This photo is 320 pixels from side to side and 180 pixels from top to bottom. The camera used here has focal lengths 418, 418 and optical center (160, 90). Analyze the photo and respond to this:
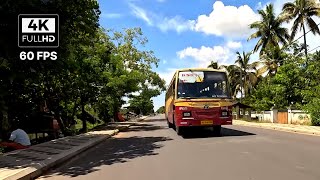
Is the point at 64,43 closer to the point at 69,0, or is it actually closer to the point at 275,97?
the point at 69,0

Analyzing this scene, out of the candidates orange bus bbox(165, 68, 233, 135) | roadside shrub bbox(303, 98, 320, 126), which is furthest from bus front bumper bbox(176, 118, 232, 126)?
roadside shrub bbox(303, 98, 320, 126)

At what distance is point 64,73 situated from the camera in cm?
2130

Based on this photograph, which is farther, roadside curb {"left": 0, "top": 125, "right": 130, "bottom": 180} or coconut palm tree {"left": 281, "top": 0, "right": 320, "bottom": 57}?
coconut palm tree {"left": 281, "top": 0, "right": 320, "bottom": 57}

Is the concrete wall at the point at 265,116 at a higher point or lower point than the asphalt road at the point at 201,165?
higher

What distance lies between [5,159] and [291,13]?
43481 millimetres

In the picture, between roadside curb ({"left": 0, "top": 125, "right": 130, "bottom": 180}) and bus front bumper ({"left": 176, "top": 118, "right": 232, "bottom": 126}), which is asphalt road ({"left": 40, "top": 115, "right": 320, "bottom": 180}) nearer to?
roadside curb ({"left": 0, "top": 125, "right": 130, "bottom": 180})

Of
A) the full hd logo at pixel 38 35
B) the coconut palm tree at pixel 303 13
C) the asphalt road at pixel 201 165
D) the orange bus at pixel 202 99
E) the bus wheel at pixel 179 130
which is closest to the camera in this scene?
the asphalt road at pixel 201 165

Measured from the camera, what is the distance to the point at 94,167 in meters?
10.8

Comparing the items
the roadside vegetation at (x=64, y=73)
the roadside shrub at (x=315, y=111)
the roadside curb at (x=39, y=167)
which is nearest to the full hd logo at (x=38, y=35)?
the roadside vegetation at (x=64, y=73)

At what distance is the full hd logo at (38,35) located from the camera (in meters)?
13.3

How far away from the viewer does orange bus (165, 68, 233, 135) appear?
18819mm

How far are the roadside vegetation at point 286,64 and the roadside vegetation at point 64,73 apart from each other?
1444cm

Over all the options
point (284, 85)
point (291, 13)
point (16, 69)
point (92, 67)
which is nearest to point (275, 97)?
point (284, 85)

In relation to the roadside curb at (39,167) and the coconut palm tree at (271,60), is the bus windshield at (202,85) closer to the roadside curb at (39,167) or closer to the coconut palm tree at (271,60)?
the roadside curb at (39,167)
